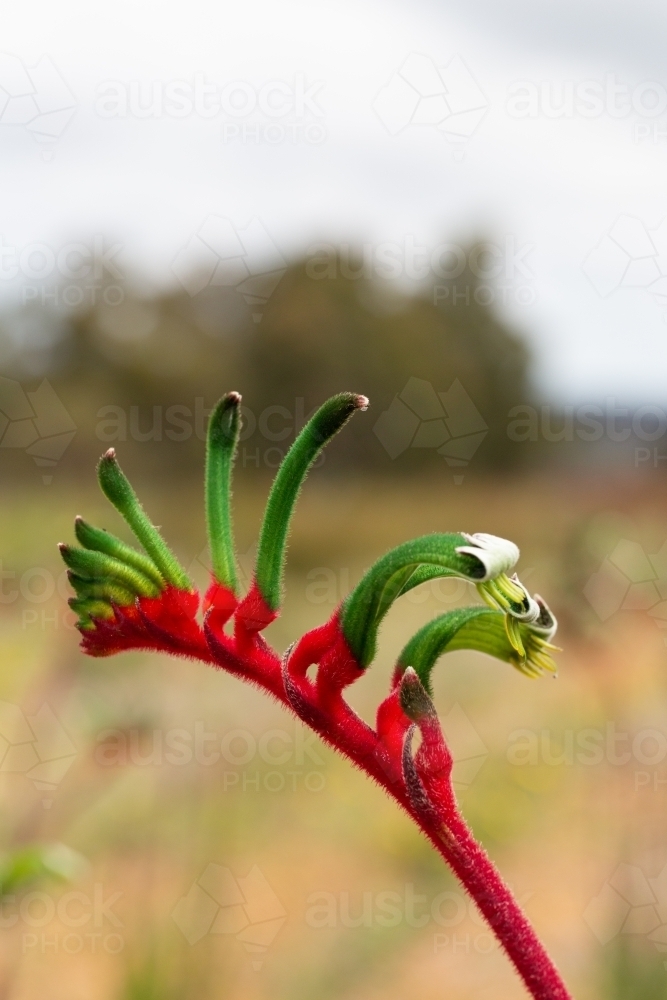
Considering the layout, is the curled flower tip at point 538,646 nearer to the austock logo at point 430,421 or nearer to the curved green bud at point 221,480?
the curved green bud at point 221,480

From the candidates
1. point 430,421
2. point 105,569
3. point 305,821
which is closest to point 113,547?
point 105,569

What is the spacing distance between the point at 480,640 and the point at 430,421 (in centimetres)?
1298

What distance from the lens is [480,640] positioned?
728 mm

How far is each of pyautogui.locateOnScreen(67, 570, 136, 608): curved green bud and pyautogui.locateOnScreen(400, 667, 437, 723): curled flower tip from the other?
9.4 inches

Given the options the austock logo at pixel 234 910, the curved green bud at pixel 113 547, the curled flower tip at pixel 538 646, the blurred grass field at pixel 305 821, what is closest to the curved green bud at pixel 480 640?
the curled flower tip at pixel 538 646

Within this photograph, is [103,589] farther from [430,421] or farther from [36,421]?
[430,421]

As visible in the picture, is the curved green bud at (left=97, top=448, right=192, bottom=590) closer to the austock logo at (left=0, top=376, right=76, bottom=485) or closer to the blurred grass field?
the blurred grass field

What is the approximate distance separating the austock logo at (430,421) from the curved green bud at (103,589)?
12667 millimetres

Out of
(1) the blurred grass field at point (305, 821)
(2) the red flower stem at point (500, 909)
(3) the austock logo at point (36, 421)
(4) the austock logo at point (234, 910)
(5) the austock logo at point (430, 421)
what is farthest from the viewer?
(5) the austock logo at point (430, 421)

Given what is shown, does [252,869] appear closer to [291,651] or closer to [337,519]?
[291,651]

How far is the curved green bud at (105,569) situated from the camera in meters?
0.72

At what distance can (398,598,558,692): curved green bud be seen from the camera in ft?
2.26

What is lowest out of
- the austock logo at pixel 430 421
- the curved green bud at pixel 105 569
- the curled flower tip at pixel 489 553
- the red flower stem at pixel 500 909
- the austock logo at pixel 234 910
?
the austock logo at pixel 234 910

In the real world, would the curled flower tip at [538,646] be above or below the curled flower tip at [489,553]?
below
